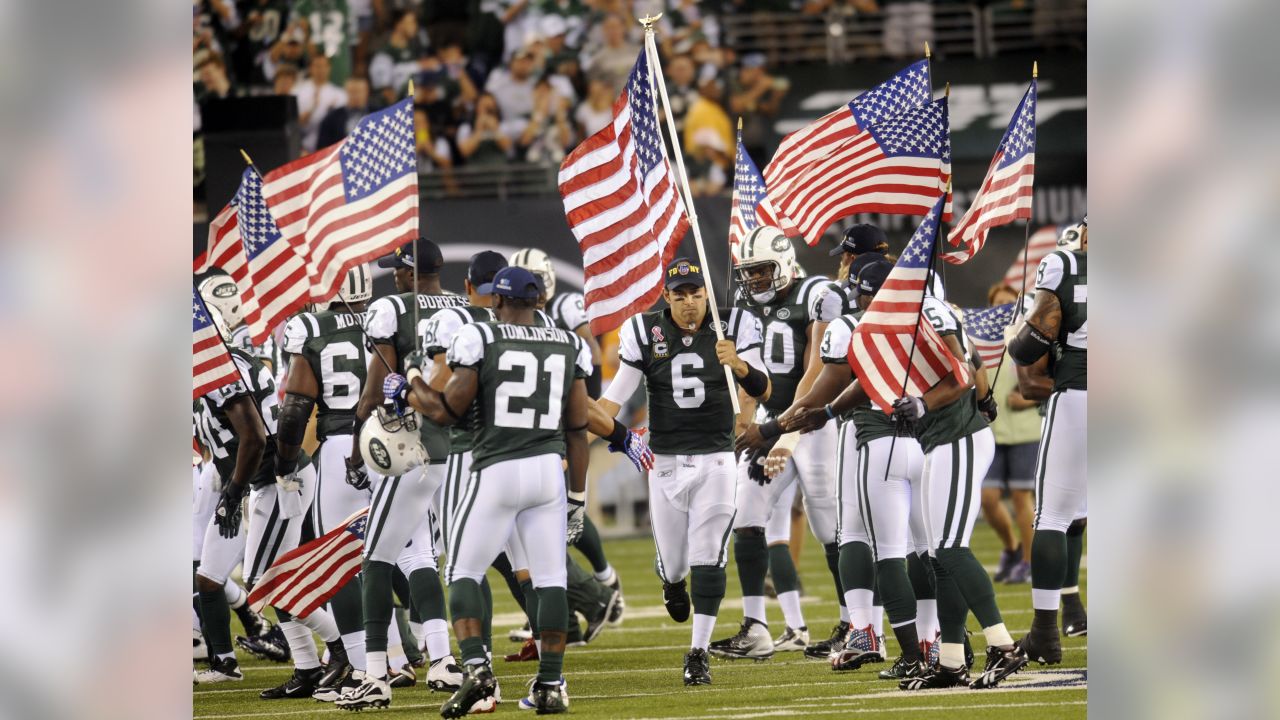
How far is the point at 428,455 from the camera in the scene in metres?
8.49

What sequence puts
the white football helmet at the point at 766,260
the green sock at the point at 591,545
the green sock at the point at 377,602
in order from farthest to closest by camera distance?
1. the green sock at the point at 591,545
2. the white football helmet at the point at 766,260
3. the green sock at the point at 377,602

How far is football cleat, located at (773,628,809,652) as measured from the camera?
10047 millimetres

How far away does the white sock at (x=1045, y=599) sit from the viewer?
28.1ft

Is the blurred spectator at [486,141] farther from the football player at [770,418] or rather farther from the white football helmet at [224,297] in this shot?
the football player at [770,418]

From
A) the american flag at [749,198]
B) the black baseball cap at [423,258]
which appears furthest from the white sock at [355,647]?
the american flag at [749,198]

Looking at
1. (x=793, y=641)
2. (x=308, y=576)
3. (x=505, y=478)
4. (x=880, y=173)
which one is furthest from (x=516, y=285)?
(x=793, y=641)

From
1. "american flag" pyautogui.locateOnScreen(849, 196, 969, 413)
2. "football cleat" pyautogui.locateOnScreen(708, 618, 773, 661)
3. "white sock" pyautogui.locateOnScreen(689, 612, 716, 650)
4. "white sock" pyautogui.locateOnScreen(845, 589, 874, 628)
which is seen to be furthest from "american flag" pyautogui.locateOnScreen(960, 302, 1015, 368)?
"american flag" pyautogui.locateOnScreen(849, 196, 969, 413)

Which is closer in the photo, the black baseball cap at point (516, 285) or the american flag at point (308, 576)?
the black baseball cap at point (516, 285)

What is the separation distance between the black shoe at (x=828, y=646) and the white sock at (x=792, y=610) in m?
0.28
